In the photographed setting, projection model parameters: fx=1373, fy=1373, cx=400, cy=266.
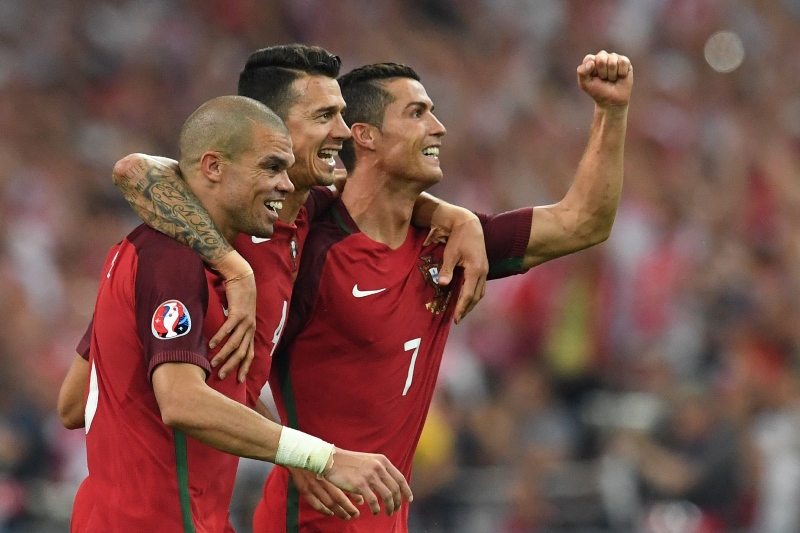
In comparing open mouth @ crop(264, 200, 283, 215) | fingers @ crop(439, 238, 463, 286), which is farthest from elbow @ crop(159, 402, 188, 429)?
fingers @ crop(439, 238, 463, 286)

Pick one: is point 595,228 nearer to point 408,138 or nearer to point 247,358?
point 408,138

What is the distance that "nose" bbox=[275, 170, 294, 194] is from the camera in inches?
171

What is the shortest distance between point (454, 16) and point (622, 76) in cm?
874

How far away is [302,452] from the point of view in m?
3.99

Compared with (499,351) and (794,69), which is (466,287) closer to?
(499,351)

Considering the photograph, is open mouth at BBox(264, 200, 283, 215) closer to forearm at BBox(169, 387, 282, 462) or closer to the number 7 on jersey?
forearm at BBox(169, 387, 282, 462)

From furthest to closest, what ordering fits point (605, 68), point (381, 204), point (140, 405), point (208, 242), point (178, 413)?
point (381, 204) < point (605, 68) < point (208, 242) < point (140, 405) < point (178, 413)

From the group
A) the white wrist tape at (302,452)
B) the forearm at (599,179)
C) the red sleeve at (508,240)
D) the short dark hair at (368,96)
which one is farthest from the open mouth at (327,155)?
the white wrist tape at (302,452)

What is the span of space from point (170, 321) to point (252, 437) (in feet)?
1.33

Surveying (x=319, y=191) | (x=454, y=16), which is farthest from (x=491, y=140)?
(x=319, y=191)

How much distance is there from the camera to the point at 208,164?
429 centimetres

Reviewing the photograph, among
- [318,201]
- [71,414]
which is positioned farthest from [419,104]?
[71,414]

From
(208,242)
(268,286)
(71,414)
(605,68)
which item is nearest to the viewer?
(208,242)

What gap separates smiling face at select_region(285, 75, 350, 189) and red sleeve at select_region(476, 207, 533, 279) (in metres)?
0.68
